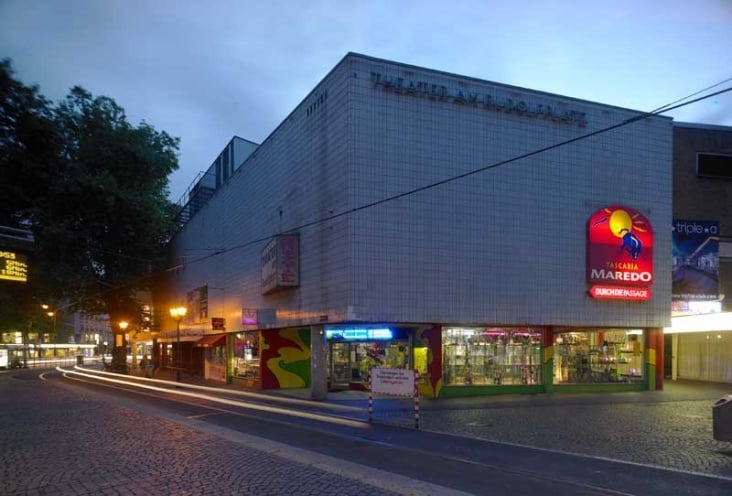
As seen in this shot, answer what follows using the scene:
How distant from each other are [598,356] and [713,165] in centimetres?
1307

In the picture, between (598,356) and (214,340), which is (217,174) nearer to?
(214,340)

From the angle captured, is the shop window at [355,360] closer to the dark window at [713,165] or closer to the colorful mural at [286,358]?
the colorful mural at [286,358]

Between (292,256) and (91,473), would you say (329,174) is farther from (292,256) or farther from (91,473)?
(91,473)

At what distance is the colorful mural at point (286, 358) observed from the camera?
27.7 m

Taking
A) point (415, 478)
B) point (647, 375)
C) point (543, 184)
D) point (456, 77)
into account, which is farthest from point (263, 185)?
point (415, 478)

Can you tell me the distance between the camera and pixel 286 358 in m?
27.9

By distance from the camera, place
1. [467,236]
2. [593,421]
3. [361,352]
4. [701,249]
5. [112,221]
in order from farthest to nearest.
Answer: [112,221] → [701,249] → [361,352] → [467,236] → [593,421]

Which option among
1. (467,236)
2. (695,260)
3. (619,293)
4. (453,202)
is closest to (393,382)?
(467,236)

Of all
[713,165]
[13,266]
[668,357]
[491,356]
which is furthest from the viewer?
[668,357]

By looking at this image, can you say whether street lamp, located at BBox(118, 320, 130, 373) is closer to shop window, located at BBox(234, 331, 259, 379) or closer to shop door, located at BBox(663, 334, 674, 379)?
shop window, located at BBox(234, 331, 259, 379)

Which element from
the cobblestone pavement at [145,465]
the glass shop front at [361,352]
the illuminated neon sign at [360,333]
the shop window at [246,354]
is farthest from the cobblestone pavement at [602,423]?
the shop window at [246,354]

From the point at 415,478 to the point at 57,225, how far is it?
135 feet

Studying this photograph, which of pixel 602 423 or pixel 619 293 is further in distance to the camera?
pixel 619 293

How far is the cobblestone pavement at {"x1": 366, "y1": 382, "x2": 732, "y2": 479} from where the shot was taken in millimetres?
11430
